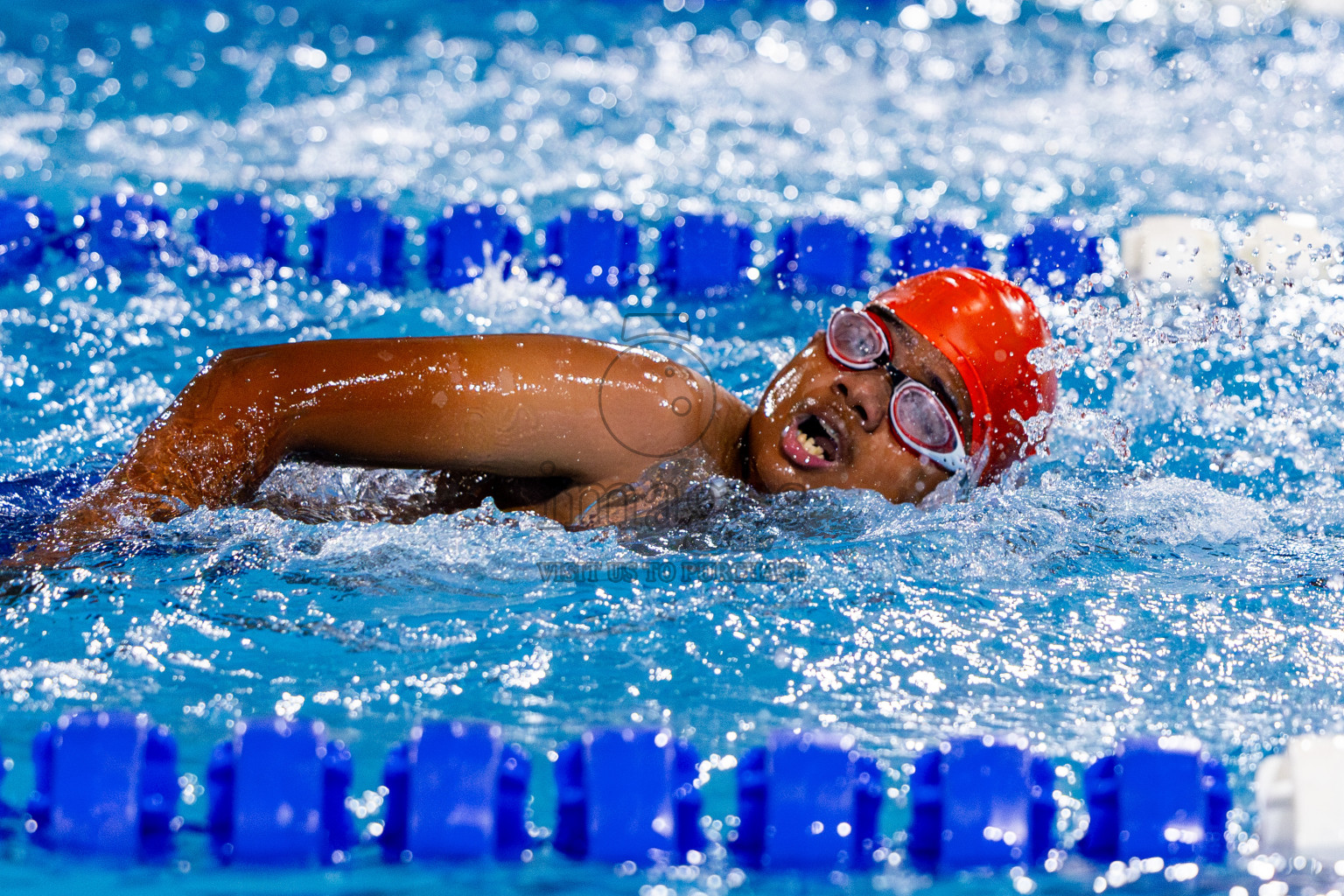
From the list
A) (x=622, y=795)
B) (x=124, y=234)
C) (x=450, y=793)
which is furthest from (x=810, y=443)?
(x=124, y=234)

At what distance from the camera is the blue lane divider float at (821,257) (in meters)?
3.97

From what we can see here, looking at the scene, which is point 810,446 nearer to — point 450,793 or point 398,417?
point 398,417

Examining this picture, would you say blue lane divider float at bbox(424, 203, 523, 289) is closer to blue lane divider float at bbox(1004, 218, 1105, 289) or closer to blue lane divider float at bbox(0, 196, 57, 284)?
blue lane divider float at bbox(0, 196, 57, 284)

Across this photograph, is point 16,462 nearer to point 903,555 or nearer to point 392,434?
point 392,434

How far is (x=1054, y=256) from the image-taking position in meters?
3.99

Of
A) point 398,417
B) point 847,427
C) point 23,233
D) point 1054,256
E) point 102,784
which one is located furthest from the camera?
point 1054,256

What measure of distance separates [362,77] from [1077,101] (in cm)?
327

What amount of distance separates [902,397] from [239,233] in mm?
2370

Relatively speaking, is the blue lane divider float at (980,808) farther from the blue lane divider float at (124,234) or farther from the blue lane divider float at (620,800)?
the blue lane divider float at (124,234)

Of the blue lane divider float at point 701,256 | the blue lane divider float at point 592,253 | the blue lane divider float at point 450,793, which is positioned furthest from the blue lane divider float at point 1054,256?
the blue lane divider float at point 450,793

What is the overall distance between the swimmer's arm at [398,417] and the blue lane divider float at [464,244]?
5.88 feet

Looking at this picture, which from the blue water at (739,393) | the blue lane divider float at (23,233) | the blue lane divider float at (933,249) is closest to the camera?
the blue water at (739,393)

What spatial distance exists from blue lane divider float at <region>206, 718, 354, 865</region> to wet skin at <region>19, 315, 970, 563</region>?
48 cm

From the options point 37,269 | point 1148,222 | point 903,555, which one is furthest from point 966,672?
point 37,269
